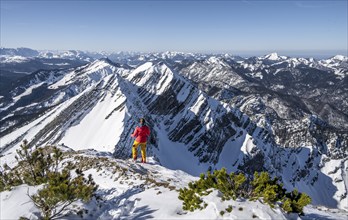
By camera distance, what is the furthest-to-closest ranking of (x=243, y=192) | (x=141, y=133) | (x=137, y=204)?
(x=141, y=133) < (x=137, y=204) < (x=243, y=192)

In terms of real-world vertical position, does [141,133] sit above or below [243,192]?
below

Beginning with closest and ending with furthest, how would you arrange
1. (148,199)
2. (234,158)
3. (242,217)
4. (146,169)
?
1. (242,217)
2. (148,199)
3. (146,169)
4. (234,158)

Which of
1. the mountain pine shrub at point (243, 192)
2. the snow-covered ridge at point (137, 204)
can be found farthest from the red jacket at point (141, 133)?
the mountain pine shrub at point (243, 192)

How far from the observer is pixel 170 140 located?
156m

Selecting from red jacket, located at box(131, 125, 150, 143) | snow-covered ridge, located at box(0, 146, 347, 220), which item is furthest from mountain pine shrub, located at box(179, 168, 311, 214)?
red jacket, located at box(131, 125, 150, 143)

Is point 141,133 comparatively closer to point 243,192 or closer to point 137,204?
point 137,204

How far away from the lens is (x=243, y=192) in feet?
52.6

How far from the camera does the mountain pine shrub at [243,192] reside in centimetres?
1464

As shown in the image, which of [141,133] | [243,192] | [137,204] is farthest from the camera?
[141,133]

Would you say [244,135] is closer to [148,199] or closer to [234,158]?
[234,158]

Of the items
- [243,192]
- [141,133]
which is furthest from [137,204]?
[141,133]

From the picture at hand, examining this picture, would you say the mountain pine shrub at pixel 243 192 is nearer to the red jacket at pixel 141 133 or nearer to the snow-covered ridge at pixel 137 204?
the snow-covered ridge at pixel 137 204

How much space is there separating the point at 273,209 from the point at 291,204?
4.76 ft

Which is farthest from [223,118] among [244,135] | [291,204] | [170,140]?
[291,204]
